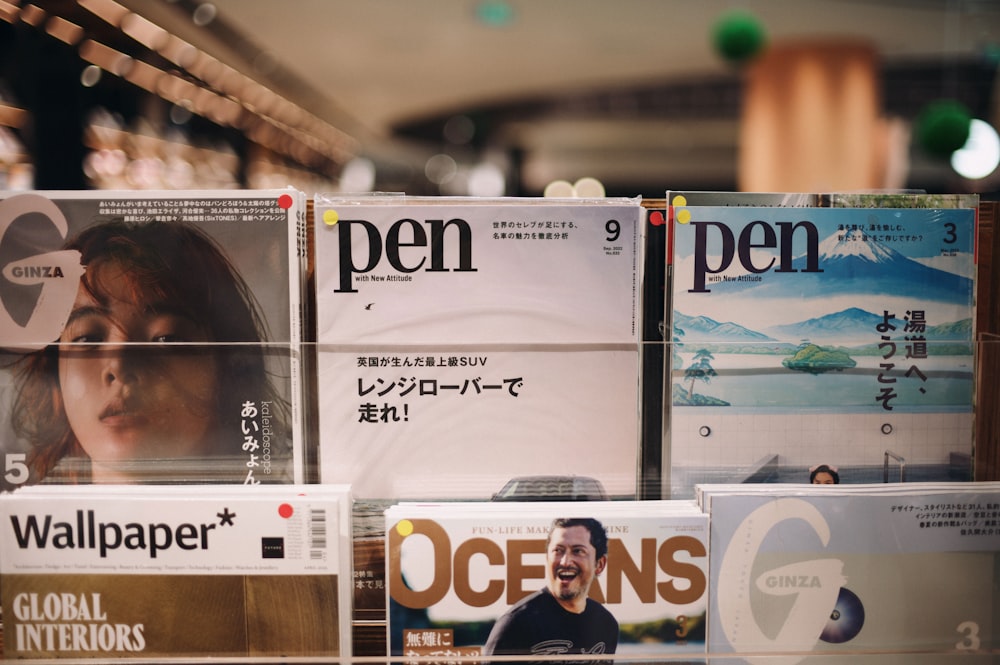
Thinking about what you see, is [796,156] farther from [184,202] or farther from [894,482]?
[184,202]

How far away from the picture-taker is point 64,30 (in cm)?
226

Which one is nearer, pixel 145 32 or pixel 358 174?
pixel 145 32

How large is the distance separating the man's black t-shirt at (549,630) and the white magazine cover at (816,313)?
10.5 inches

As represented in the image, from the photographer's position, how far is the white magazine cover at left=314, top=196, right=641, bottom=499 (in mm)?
924

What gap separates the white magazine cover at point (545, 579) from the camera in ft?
2.95

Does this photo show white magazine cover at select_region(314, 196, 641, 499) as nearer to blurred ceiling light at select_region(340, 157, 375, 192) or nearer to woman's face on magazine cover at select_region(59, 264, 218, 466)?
woman's face on magazine cover at select_region(59, 264, 218, 466)

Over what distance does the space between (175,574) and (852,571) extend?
932mm

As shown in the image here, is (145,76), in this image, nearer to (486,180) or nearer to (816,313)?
(816,313)

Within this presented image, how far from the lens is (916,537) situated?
0.92m

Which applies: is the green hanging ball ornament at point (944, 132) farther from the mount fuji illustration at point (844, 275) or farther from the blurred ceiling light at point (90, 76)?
the blurred ceiling light at point (90, 76)

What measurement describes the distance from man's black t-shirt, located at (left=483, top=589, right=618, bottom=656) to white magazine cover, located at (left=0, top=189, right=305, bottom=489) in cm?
40

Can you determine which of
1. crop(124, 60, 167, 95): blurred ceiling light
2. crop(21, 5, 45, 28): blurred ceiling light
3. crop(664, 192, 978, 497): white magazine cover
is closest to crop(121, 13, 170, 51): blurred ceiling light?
crop(124, 60, 167, 95): blurred ceiling light

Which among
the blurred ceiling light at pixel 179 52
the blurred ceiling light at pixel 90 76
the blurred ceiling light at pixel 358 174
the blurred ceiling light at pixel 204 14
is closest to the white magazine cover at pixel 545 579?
the blurred ceiling light at pixel 90 76

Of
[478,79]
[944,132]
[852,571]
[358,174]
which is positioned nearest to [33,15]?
[852,571]
